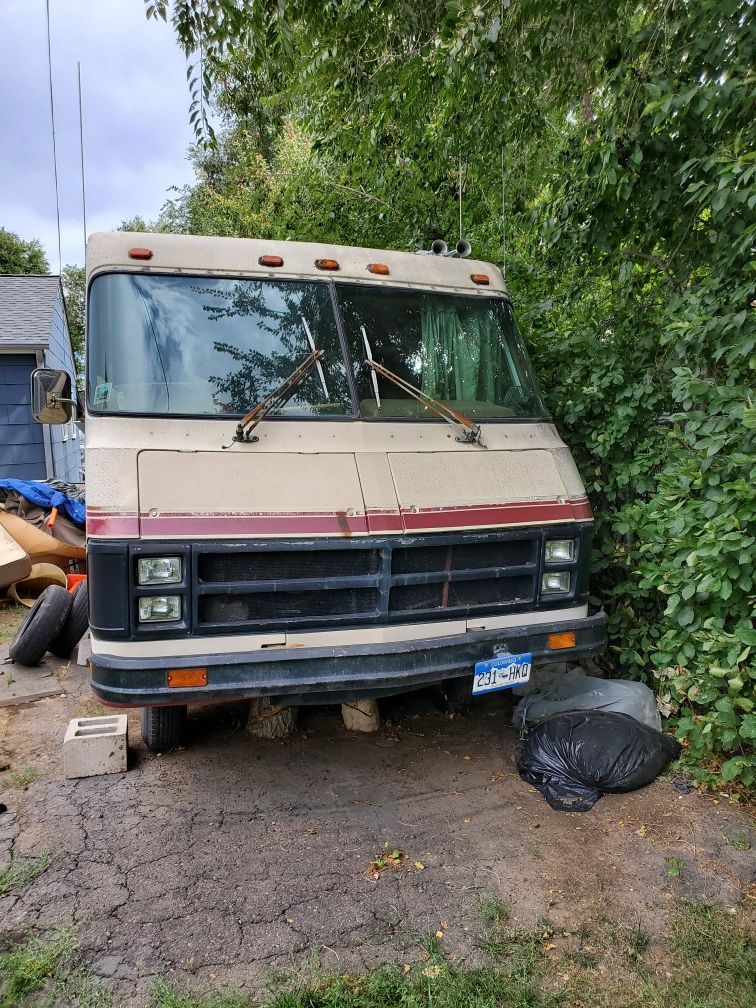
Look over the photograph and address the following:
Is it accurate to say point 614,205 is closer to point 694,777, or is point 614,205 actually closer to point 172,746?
point 694,777

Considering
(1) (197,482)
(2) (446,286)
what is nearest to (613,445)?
(2) (446,286)

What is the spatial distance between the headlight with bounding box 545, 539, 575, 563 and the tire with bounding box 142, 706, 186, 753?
86.7 inches

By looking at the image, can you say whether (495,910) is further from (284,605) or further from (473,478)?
(473,478)

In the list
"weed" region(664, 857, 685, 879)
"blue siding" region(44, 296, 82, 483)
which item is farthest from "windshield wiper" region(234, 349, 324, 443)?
"blue siding" region(44, 296, 82, 483)

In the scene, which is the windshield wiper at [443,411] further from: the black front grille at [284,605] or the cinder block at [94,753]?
the cinder block at [94,753]

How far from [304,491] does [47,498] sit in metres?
6.11

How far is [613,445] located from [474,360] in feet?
3.33

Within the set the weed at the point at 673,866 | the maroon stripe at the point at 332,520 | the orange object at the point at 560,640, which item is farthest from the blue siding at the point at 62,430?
the weed at the point at 673,866

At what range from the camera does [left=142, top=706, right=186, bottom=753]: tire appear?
12.3 ft

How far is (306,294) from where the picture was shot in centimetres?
373

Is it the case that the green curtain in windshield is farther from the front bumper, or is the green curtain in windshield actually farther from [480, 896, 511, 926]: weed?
[480, 896, 511, 926]: weed

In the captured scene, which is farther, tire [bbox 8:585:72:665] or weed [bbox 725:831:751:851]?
tire [bbox 8:585:72:665]

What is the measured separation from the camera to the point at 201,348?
3.46m

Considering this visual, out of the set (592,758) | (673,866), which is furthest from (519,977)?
(592,758)
